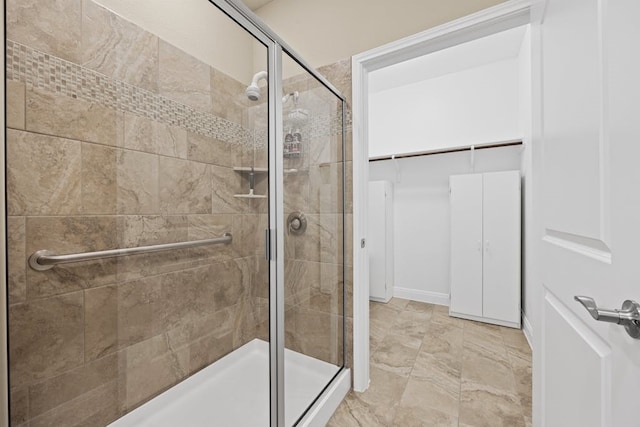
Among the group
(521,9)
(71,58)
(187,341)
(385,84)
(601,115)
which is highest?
(385,84)

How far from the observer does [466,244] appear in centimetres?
287

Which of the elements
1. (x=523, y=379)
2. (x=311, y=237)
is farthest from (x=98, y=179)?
(x=523, y=379)

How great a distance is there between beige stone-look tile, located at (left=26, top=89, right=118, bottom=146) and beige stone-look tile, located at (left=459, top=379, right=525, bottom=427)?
2241 millimetres

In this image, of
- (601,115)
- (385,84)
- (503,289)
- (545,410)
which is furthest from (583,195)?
(385,84)

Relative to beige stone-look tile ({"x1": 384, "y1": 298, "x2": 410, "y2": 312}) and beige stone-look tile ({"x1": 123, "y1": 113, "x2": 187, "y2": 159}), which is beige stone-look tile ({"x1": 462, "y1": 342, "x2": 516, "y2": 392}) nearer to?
beige stone-look tile ({"x1": 384, "y1": 298, "x2": 410, "y2": 312})

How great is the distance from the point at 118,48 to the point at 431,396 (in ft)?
7.98

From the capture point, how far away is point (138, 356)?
4.00 feet

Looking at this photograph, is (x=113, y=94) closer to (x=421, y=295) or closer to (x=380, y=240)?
(x=380, y=240)

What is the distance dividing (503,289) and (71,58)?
346cm

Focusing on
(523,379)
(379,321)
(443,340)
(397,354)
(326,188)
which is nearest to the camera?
(326,188)

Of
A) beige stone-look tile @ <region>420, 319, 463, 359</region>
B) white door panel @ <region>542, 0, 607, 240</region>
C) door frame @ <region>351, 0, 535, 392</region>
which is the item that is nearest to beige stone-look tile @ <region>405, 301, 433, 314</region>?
beige stone-look tile @ <region>420, 319, 463, 359</region>

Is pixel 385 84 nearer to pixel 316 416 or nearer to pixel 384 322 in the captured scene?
pixel 384 322

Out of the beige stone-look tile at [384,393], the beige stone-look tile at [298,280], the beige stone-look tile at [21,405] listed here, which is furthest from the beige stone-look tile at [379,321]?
the beige stone-look tile at [21,405]

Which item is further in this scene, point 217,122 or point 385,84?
point 385,84
